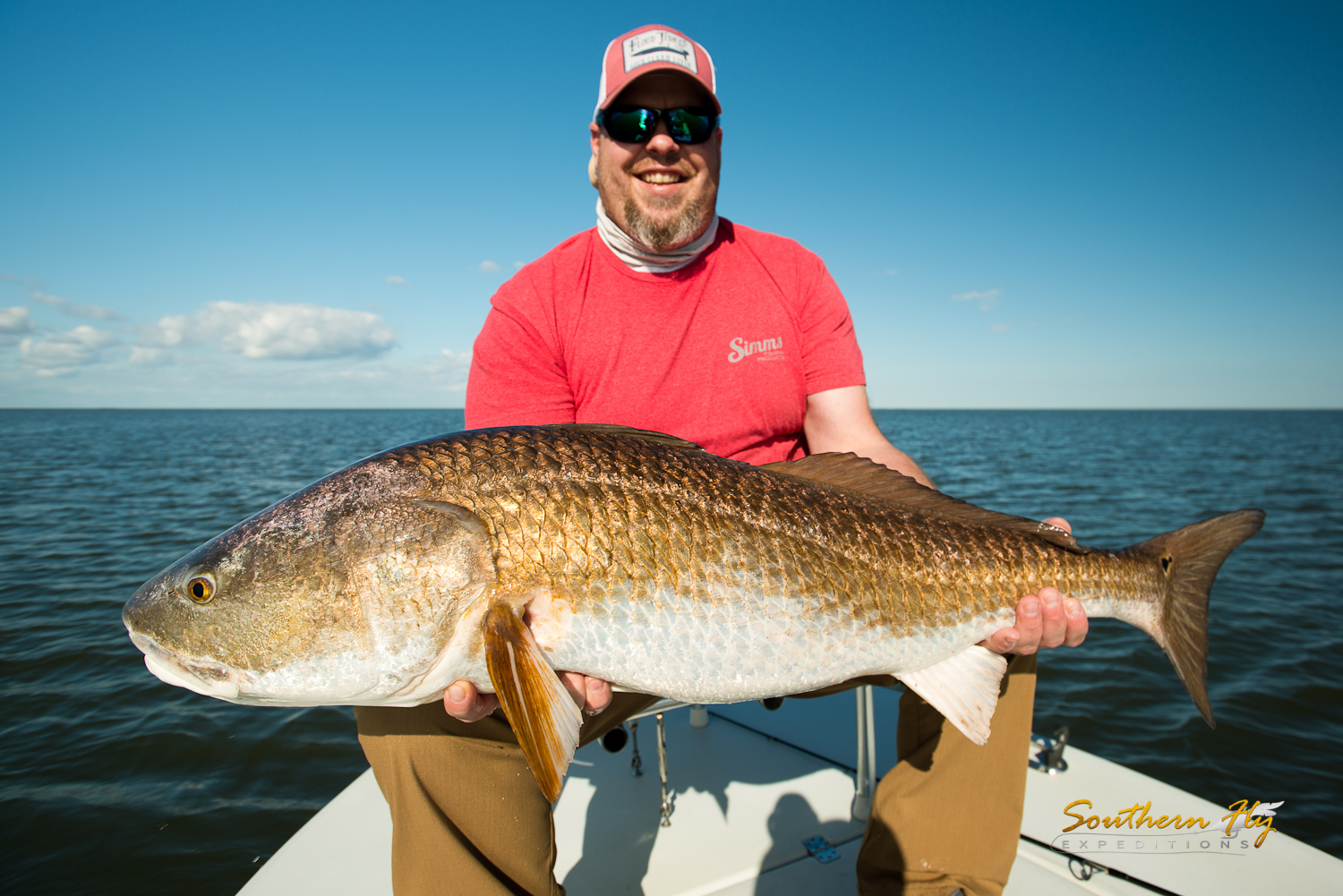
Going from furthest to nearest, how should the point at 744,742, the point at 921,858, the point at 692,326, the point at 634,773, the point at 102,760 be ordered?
the point at 102,760 → the point at 744,742 → the point at 634,773 → the point at 692,326 → the point at 921,858

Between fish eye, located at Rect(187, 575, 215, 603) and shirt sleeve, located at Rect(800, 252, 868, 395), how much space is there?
2668 millimetres

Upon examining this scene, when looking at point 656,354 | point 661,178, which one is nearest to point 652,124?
point 661,178

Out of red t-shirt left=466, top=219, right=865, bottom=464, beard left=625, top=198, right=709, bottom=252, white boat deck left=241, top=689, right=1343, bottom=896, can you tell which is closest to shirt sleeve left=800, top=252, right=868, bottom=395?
red t-shirt left=466, top=219, right=865, bottom=464

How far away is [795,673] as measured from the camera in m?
2.11

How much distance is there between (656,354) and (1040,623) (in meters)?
2.01

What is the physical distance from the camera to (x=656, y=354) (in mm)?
3195

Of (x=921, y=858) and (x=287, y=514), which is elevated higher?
(x=287, y=514)

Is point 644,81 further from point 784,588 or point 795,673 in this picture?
point 795,673

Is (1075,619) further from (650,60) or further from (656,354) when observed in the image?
(650,60)

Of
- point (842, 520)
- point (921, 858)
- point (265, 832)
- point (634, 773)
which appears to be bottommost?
point (265, 832)

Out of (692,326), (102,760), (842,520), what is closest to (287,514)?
(842,520)

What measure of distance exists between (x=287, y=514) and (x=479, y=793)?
1112 millimetres

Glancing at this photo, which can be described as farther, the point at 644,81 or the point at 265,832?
the point at 265,832

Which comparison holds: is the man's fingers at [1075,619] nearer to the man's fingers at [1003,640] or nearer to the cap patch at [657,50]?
the man's fingers at [1003,640]
